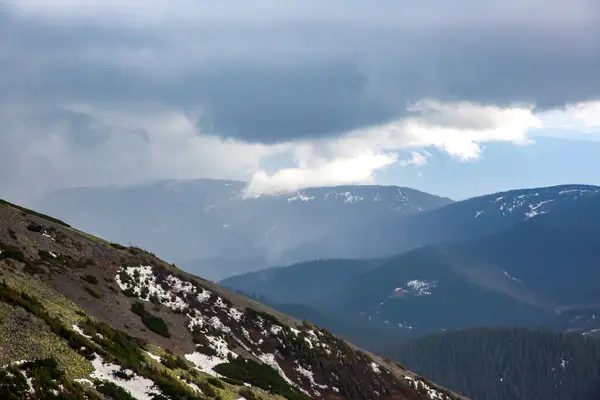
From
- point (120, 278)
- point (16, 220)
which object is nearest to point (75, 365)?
point (120, 278)

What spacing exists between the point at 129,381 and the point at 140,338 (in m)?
16.5

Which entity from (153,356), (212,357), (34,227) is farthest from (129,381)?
(34,227)

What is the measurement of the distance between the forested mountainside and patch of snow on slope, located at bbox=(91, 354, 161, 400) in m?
0.08

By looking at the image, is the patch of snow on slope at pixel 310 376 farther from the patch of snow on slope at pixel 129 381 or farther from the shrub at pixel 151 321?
the patch of snow on slope at pixel 129 381

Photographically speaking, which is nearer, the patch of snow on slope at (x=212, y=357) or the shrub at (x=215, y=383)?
the shrub at (x=215, y=383)

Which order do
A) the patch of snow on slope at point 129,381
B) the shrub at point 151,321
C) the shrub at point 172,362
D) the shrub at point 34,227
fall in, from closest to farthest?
the patch of snow on slope at point 129,381
the shrub at point 172,362
the shrub at point 151,321
the shrub at point 34,227

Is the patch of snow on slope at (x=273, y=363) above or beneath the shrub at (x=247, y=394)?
above

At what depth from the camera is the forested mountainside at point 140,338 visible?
33.7 meters

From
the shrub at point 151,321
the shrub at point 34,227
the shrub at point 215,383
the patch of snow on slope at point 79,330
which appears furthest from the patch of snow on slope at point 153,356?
the shrub at point 34,227

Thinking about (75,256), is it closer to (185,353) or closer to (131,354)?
(185,353)

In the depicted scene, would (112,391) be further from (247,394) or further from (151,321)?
(151,321)

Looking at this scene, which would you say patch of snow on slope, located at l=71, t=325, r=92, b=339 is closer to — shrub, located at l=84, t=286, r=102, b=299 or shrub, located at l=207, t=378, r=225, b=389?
shrub, located at l=207, t=378, r=225, b=389

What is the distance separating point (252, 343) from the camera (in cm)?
6856

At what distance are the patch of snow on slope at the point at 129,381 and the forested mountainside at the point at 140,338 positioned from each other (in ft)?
0.25
